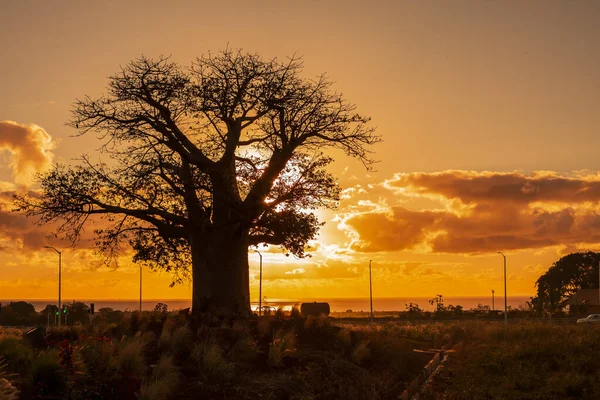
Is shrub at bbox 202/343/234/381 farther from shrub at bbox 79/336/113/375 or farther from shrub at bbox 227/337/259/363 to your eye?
shrub at bbox 79/336/113/375

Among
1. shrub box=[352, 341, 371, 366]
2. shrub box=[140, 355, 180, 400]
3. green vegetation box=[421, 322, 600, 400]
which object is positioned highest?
shrub box=[140, 355, 180, 400]

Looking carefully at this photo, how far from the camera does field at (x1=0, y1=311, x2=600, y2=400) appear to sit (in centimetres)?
1455

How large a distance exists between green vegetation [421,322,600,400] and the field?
44mm

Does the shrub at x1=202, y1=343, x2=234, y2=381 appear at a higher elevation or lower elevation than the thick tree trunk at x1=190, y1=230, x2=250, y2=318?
lower

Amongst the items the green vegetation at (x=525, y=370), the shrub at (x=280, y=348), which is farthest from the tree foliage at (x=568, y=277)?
the shrub at (x=280, y=348)

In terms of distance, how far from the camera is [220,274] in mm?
28297

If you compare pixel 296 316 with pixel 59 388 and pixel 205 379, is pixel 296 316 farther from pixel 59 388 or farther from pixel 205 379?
pixel 59 388

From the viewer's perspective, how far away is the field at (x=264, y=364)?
47.7 feet

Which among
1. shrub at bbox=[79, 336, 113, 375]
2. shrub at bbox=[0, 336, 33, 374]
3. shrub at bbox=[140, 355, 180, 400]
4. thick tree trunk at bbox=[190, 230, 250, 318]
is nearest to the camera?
shrub at bbox=[140, 355, 180, 400]

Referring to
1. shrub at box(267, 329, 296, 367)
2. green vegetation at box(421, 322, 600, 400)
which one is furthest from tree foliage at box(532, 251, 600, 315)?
shrub at box(267, 329, 296, 367)

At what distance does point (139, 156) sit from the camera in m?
28.2

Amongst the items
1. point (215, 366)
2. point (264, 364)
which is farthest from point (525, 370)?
point (215, 366)

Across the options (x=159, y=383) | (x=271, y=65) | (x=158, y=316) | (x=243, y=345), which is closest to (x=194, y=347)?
(x=243, y=345)

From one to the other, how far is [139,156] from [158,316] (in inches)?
231
